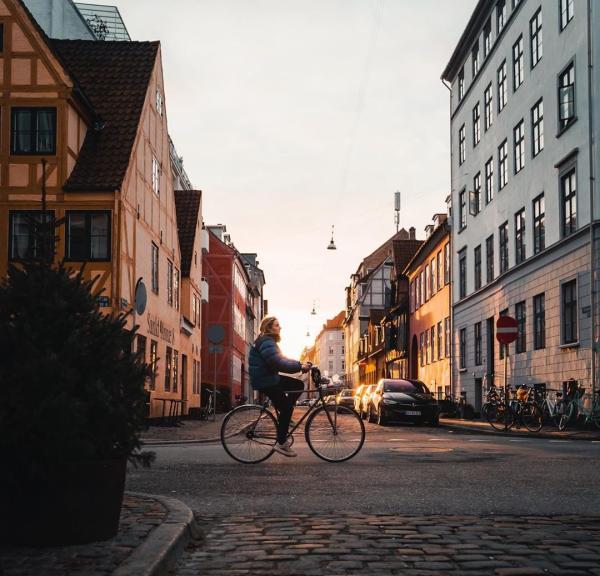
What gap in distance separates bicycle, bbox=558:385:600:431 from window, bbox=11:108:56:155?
48.6 ft

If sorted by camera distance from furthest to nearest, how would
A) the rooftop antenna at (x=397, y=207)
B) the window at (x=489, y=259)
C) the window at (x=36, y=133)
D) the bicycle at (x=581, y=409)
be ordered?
the rooftop antenna at (x=397, y=207) → the window at (x=489, y=259) → the window at (x=36, y=133) → the bicycle at (x=581, y=409)

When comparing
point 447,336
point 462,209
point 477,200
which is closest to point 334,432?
point 477,200

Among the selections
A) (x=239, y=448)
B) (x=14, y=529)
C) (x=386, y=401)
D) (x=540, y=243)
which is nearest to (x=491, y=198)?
(x=540, y=243)

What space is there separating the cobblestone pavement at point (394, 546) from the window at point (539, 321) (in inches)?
874

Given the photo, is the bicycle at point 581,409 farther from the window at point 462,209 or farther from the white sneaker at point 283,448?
the window at point 462,209

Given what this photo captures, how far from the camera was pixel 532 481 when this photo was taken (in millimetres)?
9516

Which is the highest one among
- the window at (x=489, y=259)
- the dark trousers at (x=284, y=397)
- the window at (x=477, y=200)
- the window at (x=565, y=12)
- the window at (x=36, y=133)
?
the window at (x=565, y=12)

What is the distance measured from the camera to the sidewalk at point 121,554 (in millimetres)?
4574

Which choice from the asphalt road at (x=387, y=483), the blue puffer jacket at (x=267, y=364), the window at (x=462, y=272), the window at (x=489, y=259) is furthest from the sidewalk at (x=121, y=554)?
the window at (x=462, y=272)

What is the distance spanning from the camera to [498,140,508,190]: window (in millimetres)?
34531

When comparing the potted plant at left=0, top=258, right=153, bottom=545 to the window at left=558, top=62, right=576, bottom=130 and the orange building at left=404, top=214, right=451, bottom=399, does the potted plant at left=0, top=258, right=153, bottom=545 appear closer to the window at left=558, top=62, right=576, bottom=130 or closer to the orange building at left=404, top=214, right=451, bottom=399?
the window at left=558, top=62, right=576, bottom=130

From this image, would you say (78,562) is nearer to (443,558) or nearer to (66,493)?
(66,493)

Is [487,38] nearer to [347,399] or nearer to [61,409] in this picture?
[347,399]

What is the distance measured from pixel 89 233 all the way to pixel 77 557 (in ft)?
70.1
